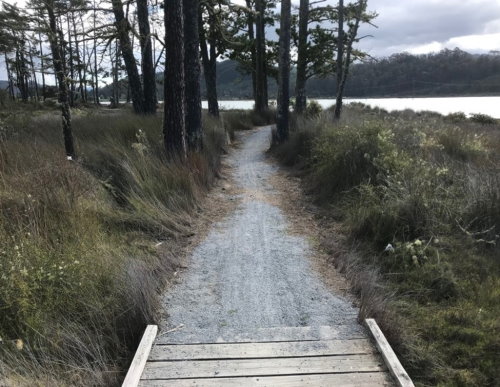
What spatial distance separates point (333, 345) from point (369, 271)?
133cm

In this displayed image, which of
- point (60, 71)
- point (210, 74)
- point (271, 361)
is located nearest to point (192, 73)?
point (60, 71)

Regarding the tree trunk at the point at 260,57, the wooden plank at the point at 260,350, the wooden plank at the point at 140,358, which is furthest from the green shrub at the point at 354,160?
the tree trunk at the point at 260,57

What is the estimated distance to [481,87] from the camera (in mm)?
58000

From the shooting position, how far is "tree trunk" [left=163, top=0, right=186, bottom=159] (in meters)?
7.04

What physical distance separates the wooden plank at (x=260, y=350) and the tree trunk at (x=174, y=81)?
4.67 meters

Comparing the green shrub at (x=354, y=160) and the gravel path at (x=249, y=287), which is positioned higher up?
the green shrub at (x=354, y=160)

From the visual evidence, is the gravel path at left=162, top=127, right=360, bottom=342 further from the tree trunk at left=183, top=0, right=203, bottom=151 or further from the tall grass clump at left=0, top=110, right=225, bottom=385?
the tree trunk at left=183, top=0, right=203, bottom=151

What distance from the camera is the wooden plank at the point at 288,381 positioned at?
268cm

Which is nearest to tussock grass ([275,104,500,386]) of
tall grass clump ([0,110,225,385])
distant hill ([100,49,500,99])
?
tall grass clump ([0,110,225,385])

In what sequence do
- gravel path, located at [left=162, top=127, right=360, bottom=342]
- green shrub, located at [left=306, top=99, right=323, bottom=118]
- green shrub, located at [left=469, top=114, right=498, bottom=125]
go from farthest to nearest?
green shrub, located at [left=469, top=114, right=498, bottom=125] → green shrub, located at [left=306, top=99, right=323, bottom=118] → gravel path, located at [left=162, top=127, right=360, bottom=342]

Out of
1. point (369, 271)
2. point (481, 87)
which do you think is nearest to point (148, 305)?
point (369, 271)

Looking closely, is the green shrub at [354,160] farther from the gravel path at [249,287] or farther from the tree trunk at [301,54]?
the tree trunk at [301,54]

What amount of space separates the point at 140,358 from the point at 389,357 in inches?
73.8

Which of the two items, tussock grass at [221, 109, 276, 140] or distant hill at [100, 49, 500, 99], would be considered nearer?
tussock grass at [221, 109, 276, 140]
